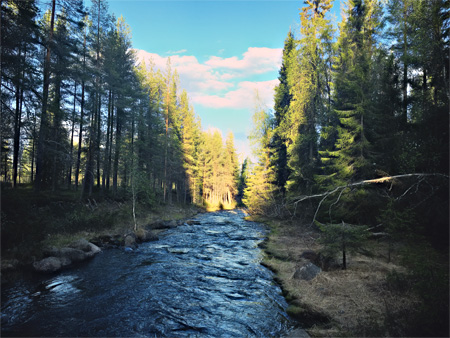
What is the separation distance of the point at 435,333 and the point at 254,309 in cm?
436

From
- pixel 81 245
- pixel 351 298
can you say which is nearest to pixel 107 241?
pixel 81 245

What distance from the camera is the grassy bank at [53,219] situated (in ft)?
32.7

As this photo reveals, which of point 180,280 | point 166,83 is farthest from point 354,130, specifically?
point 166,83

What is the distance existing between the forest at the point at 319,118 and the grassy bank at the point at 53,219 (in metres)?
0.31

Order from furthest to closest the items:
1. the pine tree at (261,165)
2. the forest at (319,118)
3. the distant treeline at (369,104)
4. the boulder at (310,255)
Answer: the pine tree at (261,165)
the boulder at (310,255)
the distant treeline at (369,104)
the forest at (319,118)

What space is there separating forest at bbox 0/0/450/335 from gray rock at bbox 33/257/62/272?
5.65 ft

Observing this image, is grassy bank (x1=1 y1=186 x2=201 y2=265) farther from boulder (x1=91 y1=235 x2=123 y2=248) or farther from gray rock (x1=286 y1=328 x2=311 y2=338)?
gray rock (x1=286 y1=328 x2=311 y2=338)

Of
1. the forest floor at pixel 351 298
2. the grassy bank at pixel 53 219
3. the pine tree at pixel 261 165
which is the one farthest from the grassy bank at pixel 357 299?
the pine tree at pixel 261 165

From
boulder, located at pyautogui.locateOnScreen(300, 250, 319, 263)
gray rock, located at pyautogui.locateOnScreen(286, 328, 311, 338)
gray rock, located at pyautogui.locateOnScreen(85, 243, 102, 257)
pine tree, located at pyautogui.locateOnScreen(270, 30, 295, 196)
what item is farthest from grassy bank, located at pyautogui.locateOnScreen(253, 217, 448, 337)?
pine tree, located at pyautogui.locateOnScreen(270, 30, 295, 196)

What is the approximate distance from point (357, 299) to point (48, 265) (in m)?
12.2

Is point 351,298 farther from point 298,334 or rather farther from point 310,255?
point 310,255

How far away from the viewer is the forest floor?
5355mm

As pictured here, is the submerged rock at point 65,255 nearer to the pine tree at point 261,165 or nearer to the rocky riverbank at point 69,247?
the rocky riverbank at point 69,247

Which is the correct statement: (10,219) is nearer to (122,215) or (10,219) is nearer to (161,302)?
(161,302)
